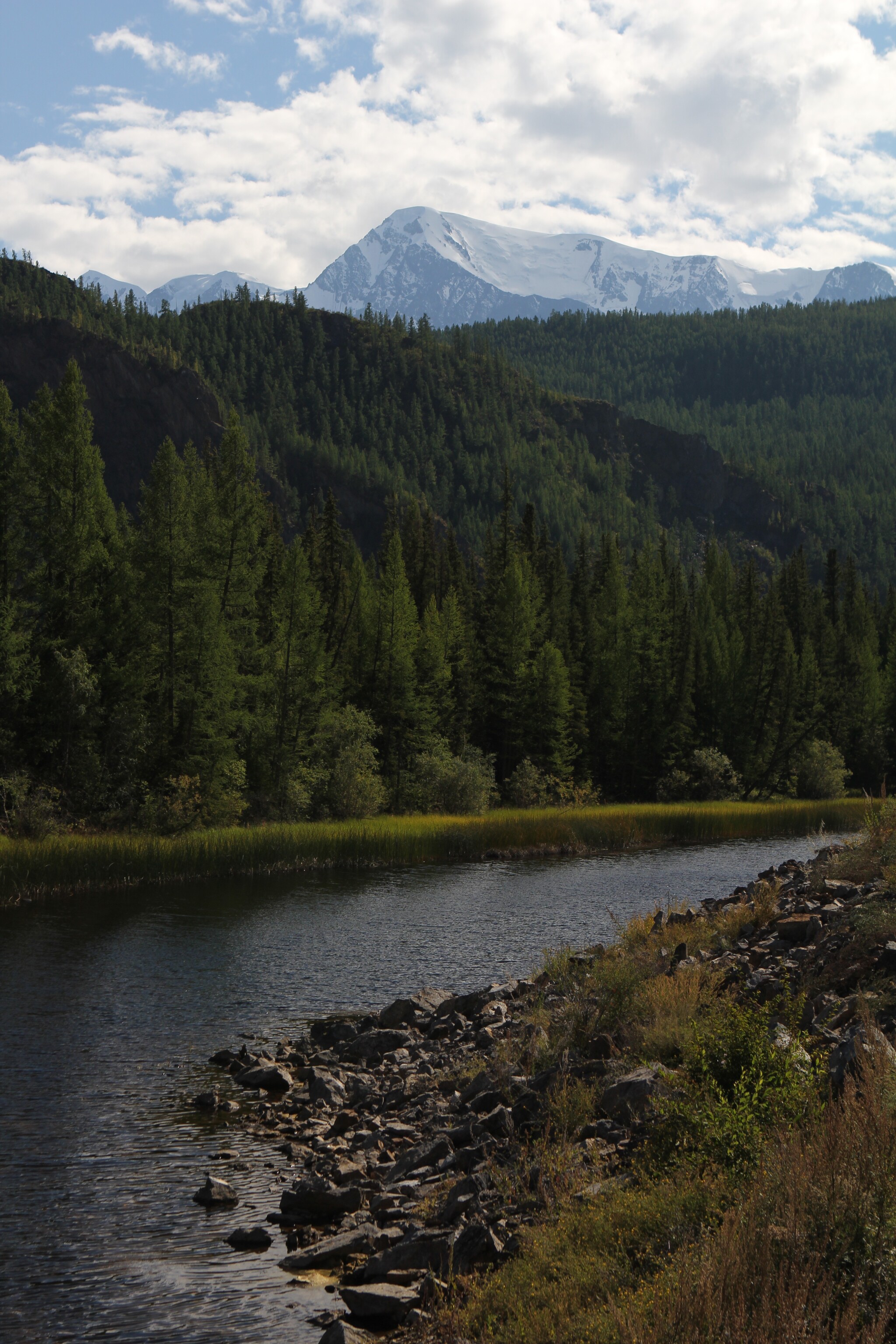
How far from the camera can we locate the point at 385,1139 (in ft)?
45.6

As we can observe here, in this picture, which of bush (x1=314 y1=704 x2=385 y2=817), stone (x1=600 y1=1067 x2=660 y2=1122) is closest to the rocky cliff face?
bush (x1=314 y1=704 x2=385 y2=817)

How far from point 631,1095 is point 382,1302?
3707 millimetres

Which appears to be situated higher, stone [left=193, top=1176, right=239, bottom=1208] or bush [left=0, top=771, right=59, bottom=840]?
bush [left=0, top=771, right=59, bottom=840]

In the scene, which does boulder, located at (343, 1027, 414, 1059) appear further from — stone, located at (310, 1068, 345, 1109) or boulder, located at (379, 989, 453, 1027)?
stone, located at (310, 1068, 345, 1109)

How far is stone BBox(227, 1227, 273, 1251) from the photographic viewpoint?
38.1 ft

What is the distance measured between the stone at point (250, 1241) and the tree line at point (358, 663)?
33415 millimetres

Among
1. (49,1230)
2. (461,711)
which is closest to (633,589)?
(461,711)

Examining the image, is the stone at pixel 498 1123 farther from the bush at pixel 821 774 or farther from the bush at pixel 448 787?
the bush at pixel 821 774

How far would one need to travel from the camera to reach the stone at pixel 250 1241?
1161cm

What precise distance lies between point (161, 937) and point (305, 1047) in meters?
11.8

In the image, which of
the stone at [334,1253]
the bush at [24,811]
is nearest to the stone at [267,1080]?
the stone at [334,1253]

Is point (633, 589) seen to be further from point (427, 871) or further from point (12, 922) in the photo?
point (12, 922)

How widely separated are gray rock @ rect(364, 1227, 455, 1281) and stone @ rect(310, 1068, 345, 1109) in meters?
5.70

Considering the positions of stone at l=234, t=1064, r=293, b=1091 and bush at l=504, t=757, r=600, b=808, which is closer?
stone at l=234, t=1064, r=293, b=1091
